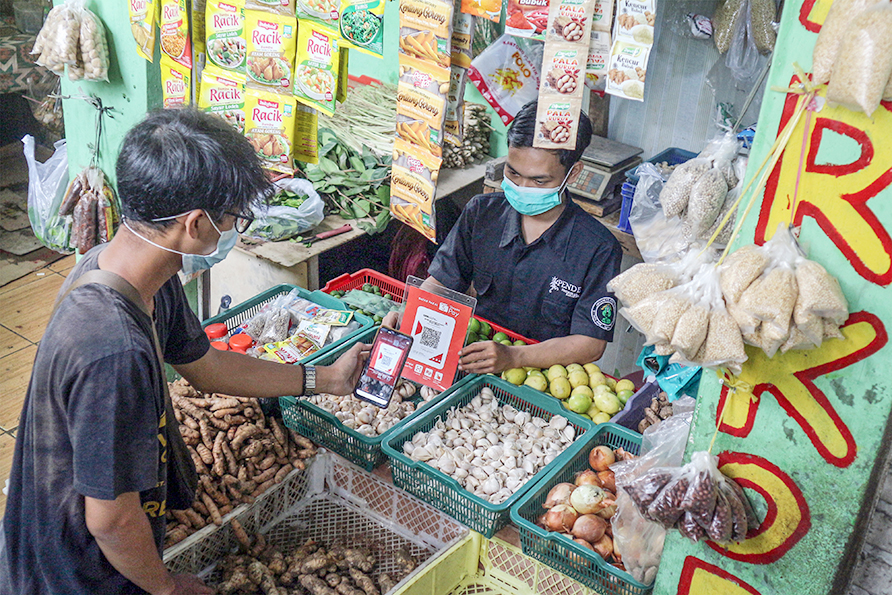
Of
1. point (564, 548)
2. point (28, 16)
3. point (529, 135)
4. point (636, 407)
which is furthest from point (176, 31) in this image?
point (28, 16)

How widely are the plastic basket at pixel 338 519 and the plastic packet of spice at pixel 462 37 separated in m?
1.63

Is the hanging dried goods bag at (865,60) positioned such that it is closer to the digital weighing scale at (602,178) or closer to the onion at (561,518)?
the onion at (561,518)

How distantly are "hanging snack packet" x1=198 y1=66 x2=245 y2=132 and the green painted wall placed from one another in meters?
2.55

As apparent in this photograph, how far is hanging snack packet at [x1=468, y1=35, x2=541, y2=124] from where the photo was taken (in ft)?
12.6

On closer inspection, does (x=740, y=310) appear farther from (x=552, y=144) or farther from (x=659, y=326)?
(x=552, y=144)

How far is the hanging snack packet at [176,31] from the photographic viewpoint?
3.48 metres

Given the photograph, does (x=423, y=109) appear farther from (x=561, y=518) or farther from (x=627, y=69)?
(x=561, y=518)

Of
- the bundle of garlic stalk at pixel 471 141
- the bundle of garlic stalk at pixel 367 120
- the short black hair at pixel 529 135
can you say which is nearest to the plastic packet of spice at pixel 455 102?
the short black hair at pixel 529 135

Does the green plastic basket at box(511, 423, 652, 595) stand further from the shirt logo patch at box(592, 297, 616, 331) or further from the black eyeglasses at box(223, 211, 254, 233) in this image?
the black eyeglasses at box(223, 211, 254, 233)

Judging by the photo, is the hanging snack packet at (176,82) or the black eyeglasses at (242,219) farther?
the hanging snack packet at (176,82)

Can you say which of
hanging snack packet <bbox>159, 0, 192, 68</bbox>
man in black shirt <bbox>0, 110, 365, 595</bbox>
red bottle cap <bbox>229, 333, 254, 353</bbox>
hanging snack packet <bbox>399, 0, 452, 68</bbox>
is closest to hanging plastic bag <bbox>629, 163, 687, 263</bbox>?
hanging snack packet <bbox>399, 0, 452, 68</bbox>

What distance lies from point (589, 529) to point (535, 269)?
1419mm

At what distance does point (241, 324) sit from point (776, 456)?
257 centimetres

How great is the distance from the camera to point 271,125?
138 inches
